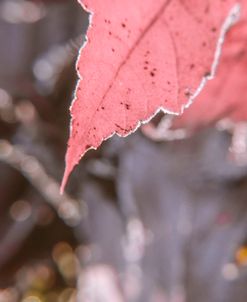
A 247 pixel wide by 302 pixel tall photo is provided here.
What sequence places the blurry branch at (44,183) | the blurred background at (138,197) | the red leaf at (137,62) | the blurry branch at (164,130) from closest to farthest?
the red leaf at (137,62) → the blurry branch at (164,130) → the blurred background at (138,197) → the blurry branch at (44,183)

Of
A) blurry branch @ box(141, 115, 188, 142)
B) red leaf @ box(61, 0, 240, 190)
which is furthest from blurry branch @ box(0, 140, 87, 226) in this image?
red leaf @ box(61, 0, 240, 190)

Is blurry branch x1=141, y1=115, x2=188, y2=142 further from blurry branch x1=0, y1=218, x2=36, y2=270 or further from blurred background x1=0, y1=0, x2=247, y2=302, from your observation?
blurry branch x1=0, y1=218, x2=36, y2=270

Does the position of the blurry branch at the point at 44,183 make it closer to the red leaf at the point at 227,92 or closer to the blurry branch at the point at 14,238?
the blurry branch at the point at 14,238

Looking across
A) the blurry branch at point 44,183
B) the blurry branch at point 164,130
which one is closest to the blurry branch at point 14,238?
the blurry branch at point 44,183

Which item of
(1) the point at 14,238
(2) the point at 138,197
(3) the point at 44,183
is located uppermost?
(2) the point at 138,197

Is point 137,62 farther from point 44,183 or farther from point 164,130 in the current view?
point 44,183

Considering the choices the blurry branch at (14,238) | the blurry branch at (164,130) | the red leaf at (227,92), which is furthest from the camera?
the blurry branch at (14,238)

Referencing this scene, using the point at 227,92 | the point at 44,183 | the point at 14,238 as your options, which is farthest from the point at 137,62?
the point at 14,238
